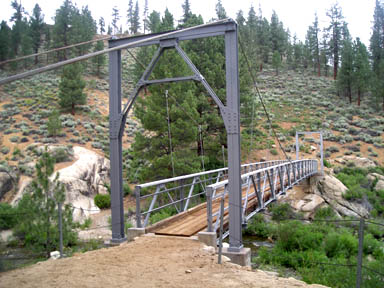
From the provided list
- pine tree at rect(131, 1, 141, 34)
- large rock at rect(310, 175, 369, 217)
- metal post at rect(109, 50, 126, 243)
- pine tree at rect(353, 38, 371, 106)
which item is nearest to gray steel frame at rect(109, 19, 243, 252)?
metal post at rect(109, 50, 126, 243)

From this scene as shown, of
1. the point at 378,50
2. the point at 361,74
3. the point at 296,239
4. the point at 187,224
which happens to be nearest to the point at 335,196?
the point at 296,239

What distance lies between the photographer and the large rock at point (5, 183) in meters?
13.2

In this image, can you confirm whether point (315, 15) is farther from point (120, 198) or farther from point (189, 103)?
point (120, 198)

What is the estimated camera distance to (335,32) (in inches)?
1780

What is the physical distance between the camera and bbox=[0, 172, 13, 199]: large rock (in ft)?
43.3

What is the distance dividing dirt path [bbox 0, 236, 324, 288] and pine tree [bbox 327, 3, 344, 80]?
44673 mm

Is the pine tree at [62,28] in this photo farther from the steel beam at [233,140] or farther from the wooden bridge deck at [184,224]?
the steel beam at [233,140]

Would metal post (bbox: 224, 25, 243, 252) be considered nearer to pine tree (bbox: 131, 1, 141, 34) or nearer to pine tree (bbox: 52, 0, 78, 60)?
pine tree (bbox: 52, 0, 78, 60)

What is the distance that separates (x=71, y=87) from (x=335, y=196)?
17342 millimetres

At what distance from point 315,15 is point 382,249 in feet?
160

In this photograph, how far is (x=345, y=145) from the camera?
27.7 m

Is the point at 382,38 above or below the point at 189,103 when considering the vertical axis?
above

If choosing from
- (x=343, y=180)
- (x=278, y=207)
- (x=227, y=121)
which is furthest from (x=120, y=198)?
(x=343, y=180)

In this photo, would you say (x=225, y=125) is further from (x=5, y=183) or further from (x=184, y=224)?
(x=5, y=183)
